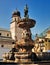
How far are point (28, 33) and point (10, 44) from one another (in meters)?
44.0

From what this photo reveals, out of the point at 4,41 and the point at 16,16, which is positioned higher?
the point at 16,16

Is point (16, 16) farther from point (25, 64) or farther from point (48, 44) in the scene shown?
point (25, 64)

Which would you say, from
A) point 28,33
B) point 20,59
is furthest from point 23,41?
point 20,59

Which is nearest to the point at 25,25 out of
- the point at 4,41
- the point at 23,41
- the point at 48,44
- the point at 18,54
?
the point at 23,41

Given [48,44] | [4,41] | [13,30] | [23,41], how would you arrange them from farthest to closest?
[13,30], [4,41], [48,44], [23,41]

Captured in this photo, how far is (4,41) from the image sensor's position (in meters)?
58.4

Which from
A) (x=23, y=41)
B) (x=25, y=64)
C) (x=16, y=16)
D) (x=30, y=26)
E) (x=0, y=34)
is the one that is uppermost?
(x=16, y=16)

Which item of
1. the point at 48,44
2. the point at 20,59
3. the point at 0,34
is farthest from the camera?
the point at 0,34

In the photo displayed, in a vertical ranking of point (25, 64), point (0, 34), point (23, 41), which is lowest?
point (25, 64)

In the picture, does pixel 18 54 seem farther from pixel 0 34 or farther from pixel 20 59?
pixel 0 34

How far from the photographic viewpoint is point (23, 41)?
14617 mm

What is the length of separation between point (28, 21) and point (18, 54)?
3.16 metres

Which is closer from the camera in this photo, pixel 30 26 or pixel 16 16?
pixel 30 26

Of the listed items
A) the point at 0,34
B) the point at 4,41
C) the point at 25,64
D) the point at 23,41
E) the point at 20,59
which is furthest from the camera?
the point at 0,34
